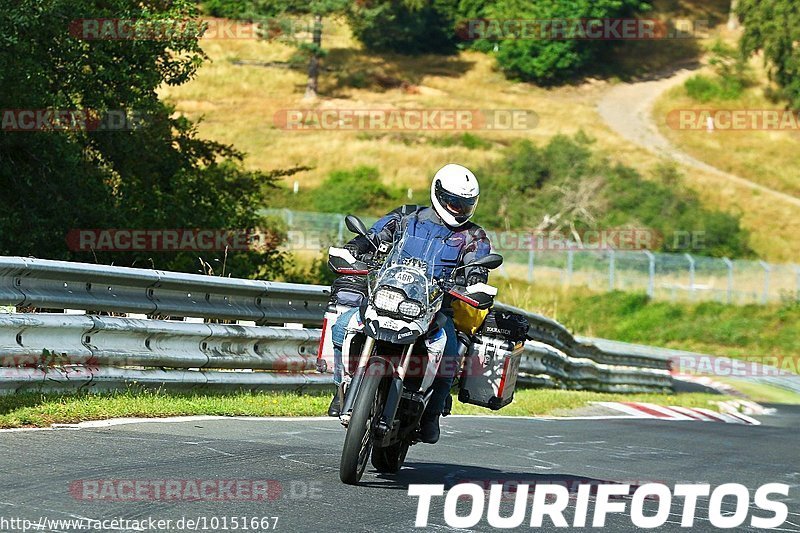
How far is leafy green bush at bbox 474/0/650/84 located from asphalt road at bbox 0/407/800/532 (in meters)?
86.7

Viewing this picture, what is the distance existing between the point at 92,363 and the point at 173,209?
45.4ft

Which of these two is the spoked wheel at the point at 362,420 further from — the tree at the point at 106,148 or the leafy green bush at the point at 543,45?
the leafy green bush at the point at 543,45

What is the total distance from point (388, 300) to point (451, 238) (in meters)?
0.94

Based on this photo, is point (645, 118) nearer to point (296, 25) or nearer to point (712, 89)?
point (712, 89)

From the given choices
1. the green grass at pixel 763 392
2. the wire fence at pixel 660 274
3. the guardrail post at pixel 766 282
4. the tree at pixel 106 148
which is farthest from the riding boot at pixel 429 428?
the guardrail post at pixel 766 282

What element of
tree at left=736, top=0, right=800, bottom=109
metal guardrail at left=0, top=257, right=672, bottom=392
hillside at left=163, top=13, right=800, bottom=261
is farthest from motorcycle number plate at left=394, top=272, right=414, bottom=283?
tree at left=736, top=0, right=800, bottom=109

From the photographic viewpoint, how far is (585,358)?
2161cm

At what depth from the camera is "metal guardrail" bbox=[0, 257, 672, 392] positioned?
962 cm

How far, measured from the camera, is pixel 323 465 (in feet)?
27.0

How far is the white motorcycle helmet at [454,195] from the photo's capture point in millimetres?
7980

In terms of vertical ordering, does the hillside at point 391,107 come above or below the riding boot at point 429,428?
below

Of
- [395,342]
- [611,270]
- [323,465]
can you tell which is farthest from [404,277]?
[611,270]

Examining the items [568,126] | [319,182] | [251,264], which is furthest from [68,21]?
[568,126]

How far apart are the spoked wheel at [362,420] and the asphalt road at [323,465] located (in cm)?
13
